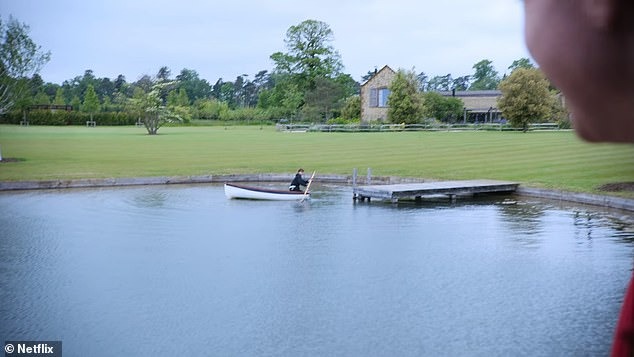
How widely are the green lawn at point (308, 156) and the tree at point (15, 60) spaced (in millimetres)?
2083

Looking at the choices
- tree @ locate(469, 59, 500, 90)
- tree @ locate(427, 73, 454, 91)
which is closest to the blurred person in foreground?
tree @ locate(469, 59, 500, 90)

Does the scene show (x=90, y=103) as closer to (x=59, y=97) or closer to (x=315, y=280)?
(x=59, y=97)

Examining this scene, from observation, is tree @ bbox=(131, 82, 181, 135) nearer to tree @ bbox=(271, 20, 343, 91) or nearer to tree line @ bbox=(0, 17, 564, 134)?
tree line @ bbox=(0, 17, 564, 134)

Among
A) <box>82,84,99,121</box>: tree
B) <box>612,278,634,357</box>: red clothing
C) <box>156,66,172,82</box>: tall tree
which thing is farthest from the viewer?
<box>156,66,172,82</box>: tall tree

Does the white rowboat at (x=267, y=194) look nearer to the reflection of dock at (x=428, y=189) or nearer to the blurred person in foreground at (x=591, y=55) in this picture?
the reflection of dock at (x=428, y=189)

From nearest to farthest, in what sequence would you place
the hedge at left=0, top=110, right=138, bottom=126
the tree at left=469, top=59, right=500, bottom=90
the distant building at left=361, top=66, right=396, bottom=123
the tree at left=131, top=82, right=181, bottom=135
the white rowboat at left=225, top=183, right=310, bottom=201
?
the white rowboat at left=225, top=183, right=310, bottom=201 → the hedge at left=0, top=110, right=138, bottom=126 → the tree at left=131, top=82, right=181, bottom=135 → the distant building at left=361, top=66, right=396, bottom=123 → the tree at left=469, top=59, right=500, bottom=90

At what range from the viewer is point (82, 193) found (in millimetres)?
16156

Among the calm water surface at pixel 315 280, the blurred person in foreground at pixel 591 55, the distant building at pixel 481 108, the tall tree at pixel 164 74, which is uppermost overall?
the tall tree at pixel 164 74

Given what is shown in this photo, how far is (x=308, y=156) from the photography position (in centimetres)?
2338

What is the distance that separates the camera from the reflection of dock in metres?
14.4

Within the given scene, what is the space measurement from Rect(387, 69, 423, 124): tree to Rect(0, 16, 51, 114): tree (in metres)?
21.9

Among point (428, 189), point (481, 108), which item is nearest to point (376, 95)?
point (481, 108)

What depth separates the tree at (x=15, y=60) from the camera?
20188 mm

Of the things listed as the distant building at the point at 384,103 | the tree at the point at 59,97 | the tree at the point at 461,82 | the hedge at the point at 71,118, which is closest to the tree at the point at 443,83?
the tree at the point at 461,82
